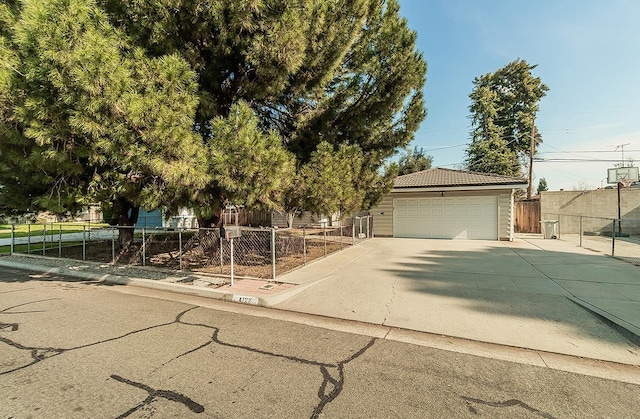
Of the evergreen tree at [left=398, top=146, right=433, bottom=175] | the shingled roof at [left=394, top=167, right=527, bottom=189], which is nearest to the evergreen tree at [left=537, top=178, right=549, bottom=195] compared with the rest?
the evergreen tree at [left=398, top=146, right=433, bottom=175]

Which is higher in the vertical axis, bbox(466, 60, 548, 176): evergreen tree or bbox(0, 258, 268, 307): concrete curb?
bbox(466, 60, 548, 176): evergreen tree

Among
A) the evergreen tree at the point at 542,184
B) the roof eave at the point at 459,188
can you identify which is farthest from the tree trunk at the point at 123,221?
the evergreen tree at the point at 542,184

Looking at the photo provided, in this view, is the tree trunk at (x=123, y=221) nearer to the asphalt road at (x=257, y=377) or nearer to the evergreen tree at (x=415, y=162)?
the asphalt road at (x=257, y=377)

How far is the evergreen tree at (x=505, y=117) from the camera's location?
29.8 metres

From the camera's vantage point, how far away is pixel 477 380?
3.22 metres

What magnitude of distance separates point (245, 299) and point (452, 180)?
13.2 m

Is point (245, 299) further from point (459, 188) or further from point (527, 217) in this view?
point (527, 217)

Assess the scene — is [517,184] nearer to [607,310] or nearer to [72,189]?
[607,310]

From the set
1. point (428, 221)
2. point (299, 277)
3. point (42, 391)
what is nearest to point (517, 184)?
point (428, 221)

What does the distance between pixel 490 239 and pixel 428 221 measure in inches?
114

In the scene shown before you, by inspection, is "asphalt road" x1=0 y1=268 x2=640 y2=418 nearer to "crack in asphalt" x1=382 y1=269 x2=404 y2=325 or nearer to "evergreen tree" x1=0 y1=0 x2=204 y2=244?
"crack in asphalt" x1=382 y1=269 x2=404 y2=325

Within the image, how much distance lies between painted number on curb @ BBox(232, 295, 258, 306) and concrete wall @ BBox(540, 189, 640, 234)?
1785 centimetres

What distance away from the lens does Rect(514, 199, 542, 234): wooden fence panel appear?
18.2 meters

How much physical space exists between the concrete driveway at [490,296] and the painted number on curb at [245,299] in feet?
1.07
